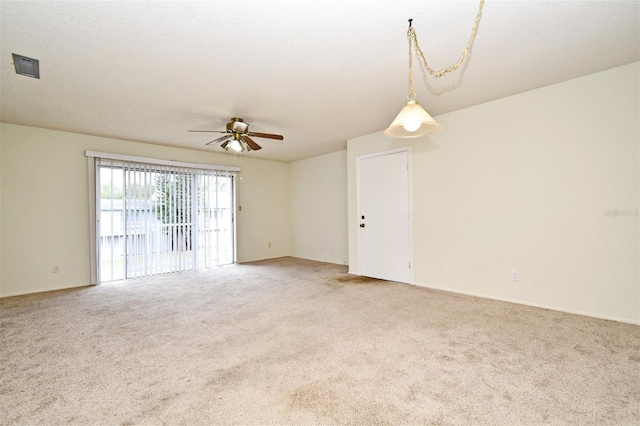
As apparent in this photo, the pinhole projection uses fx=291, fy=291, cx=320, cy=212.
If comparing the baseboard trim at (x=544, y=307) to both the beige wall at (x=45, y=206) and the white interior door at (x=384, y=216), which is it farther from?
the beige wall at (x=45, y=206)

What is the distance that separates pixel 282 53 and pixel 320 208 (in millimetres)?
4444

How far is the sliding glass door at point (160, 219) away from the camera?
4918mm

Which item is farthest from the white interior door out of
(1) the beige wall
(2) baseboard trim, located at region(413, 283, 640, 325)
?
(1) the beige wall

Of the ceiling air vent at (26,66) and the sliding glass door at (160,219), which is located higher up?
the ceiling air vent at (26,66)

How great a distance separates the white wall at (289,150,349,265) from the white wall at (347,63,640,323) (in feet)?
7.14

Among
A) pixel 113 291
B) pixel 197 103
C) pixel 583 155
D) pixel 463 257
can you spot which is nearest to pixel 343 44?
pixel 197 103

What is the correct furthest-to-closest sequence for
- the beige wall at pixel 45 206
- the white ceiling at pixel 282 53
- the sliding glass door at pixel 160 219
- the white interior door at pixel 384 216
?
the sliding glass door at pixel 160 219 < the white interior door at pixel 384 216 < the beige wall at pixel 45 206 < the white ceiling at pixel 282 53

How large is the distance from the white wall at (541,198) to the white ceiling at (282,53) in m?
0.32

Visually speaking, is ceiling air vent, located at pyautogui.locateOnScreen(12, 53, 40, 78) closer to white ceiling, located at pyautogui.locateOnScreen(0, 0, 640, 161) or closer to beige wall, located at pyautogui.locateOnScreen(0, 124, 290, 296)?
white ceiling, located at pyautogui.locateOnScreen(0, 0, 640, 161)

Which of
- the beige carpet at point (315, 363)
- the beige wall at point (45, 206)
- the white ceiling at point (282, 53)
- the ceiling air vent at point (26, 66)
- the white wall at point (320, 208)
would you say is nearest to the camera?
the beige carpet at point (315, 363)

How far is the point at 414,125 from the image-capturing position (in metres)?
2.02

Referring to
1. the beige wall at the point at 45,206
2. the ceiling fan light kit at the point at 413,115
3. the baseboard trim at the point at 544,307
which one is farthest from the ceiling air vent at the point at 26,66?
the baseboard trim at the point at 544,307

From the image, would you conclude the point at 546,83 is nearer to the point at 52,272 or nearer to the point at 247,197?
the point at 247,197

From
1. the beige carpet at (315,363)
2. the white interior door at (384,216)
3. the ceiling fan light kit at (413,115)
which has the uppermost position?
the ceiling fan light kit at (413,115)
